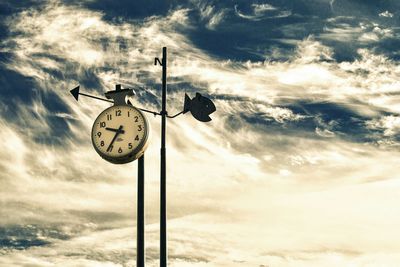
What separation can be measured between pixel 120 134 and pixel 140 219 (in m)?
1.39

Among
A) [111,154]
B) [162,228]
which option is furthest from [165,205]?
[111,154]

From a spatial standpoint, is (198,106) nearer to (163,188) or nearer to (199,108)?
(199,108)

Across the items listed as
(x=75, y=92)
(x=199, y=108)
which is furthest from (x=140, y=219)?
(x=75, y=92)

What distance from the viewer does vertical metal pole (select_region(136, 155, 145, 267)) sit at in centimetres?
1149

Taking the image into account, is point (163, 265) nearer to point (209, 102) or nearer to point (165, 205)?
point (165, 205)

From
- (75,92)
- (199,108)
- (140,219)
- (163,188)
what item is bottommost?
(140,219)

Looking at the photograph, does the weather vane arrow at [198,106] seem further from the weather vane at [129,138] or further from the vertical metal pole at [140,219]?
the vertical metal pole at [140,219]

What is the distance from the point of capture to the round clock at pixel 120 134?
38.3 feet

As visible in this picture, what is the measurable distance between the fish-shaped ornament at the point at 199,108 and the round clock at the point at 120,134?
0.94 m

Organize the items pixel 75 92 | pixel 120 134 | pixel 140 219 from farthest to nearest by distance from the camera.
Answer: pixel 75 92, pixel 120 134, pixel 140 219

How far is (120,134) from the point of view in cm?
1180

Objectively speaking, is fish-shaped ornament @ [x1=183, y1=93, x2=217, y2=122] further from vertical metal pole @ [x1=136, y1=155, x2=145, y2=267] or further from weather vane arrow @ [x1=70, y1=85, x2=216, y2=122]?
vertical metal pole @ [x1=136, y1=155, x2=145, y2=267]

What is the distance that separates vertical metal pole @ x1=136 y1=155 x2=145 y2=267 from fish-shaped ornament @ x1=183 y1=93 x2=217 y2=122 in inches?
46.0

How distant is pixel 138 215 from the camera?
460 inches
